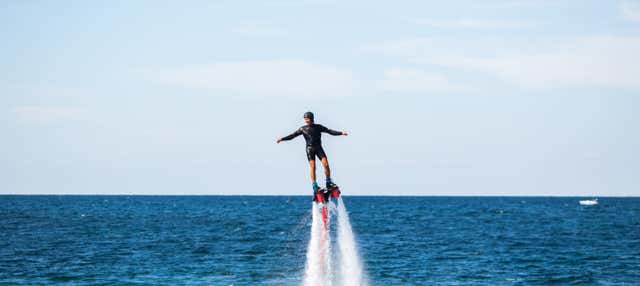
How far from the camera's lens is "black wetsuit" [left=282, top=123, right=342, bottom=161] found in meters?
30.0

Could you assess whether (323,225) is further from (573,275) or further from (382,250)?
(382,250)

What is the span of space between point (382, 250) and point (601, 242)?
117 ft

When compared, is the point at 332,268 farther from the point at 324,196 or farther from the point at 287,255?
the point at 324,196

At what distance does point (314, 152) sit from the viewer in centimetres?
3016

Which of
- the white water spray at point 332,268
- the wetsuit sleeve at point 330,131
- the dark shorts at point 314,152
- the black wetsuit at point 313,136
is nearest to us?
the wetsuit sleeve at point 330,131

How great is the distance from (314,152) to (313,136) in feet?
2.16

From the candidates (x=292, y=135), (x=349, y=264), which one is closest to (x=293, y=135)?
(x=292, y=135)

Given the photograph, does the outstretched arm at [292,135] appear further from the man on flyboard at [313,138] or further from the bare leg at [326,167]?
the bare leg at [326,167]

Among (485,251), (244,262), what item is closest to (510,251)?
(485,251)

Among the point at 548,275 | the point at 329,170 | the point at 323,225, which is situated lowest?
the point at 548,275

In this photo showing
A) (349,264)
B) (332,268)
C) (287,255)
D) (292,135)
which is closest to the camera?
(292,135)

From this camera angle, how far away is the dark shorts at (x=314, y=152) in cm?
3008

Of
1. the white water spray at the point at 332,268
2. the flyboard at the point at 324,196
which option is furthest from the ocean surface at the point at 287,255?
the flyboard at the point at 324,196

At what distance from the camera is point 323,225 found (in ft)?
101
